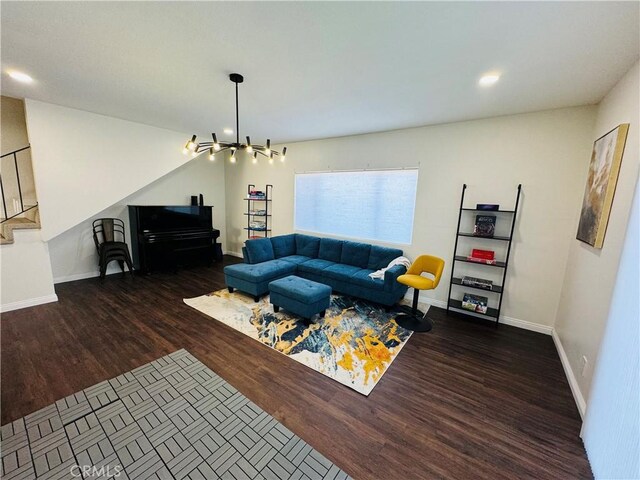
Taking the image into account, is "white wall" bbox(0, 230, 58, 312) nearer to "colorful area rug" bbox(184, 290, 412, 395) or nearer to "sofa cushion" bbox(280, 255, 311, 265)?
"colorful area rug" bbox(184, 290, 412, 395)

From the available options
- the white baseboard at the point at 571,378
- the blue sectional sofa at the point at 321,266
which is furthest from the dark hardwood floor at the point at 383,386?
the blue sectional sofa at the point at 321,266

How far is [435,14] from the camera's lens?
150cm

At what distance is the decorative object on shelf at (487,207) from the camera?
→ 3.16m

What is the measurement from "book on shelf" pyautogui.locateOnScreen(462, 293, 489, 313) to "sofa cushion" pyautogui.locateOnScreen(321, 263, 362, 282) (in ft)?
5.21

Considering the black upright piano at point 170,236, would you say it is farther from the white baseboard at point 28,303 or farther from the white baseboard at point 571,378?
the white baseboard at point 571,378

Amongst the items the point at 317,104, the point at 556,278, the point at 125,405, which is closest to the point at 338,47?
the point at 317,104

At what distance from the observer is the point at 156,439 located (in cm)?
163

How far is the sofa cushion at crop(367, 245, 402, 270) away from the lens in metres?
3.99

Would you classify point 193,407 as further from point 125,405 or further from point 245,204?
point 245,204

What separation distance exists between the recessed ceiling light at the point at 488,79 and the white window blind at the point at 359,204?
1.64m

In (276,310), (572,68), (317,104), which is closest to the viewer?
(572,68)

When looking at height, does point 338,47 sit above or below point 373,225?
above

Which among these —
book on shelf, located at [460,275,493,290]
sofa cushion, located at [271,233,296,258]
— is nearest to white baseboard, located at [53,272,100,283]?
sofa cushion, located at [271,233,296,258]

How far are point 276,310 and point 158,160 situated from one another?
133 inches
